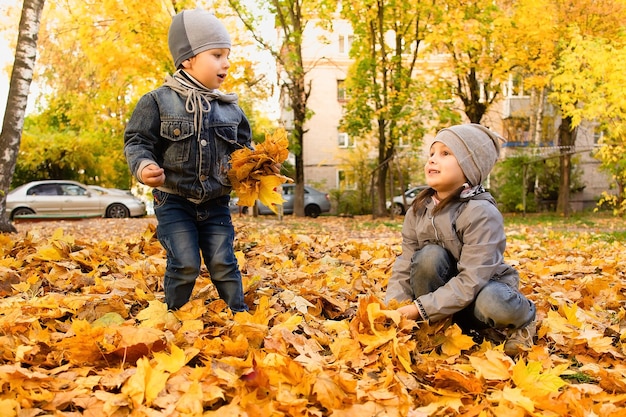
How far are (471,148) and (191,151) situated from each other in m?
1.22

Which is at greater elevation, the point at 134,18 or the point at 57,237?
the point at 134,18

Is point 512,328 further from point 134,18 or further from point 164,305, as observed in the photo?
point 134,18

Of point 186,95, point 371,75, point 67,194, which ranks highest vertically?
point 371,75

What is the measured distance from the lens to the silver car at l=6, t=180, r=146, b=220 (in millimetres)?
16266

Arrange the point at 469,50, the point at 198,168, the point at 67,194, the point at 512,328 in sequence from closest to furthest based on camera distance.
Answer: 1. the point at 512,328
2. the point at 198,168
3. the point at 469,50
4. the point at 67,194

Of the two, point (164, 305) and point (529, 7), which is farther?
point (529, 7)

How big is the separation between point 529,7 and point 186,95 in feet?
46.0

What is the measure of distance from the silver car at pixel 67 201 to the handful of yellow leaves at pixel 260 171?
15.0 meters

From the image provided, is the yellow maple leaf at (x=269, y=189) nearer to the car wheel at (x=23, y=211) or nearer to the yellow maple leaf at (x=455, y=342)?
the yellow maple leaf at (x=455, y=342)

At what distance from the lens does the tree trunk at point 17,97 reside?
6965mm

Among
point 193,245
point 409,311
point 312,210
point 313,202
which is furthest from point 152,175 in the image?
point 312,210

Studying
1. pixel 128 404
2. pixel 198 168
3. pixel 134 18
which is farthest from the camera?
pixel 134 18

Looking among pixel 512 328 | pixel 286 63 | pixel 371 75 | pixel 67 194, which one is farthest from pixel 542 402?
pixel 67 194

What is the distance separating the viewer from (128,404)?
1725 millimetres
